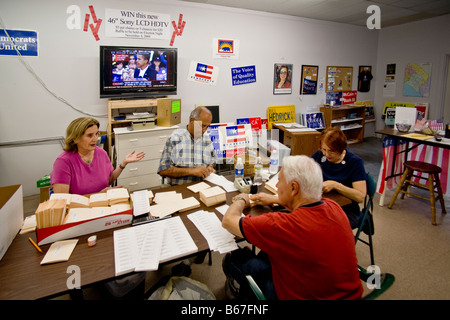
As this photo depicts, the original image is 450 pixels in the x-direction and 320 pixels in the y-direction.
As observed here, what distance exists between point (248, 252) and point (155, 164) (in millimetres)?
2569

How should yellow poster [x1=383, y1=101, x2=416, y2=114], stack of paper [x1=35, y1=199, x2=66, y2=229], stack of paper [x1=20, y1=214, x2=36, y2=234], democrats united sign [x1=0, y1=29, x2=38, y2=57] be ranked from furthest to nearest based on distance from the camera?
1. yellow poster [x1=383, y1=101, x2=416, y2=114]
2. democrats united sign [x1=0, y1=29, x2=38, y2=57]
3. stack of paper [x1=20, y1=214, x2=36, y2=234]
4. stack of paper [x1=35, y1=199, x2=66, y2=229]

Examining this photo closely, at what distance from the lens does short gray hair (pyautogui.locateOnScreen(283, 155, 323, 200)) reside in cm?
124

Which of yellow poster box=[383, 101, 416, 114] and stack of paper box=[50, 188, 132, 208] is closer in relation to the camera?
stack of paper box=[50, 188, 132, 208]

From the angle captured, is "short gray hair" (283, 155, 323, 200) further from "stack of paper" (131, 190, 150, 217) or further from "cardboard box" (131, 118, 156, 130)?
"cardboard box" (131, 118, 156, 130)

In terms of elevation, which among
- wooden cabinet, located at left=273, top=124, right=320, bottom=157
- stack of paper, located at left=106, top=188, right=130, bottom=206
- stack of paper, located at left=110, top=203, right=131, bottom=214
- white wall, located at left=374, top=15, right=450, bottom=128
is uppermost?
white wall, located at left=374, top=15, right=450, bottom=128

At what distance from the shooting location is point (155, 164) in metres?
3.84

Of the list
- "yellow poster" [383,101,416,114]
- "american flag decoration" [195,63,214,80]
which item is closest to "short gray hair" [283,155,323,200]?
"american flag decoration" [195,63,214,80]

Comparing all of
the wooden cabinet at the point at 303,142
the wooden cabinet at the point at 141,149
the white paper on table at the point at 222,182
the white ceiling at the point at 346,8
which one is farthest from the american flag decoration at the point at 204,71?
the white paper on table at the point at 222,182

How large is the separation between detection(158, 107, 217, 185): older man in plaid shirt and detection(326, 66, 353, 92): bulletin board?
182 inches

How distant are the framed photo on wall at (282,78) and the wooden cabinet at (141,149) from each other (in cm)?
257

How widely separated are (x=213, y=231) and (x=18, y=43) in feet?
12.0

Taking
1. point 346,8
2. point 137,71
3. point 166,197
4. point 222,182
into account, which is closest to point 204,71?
point 137,71
